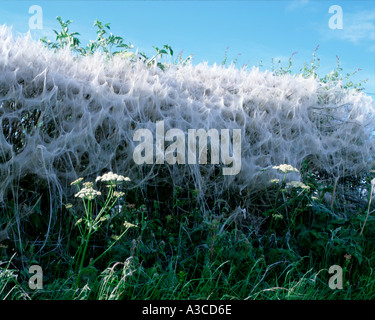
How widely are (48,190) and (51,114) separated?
2.11 feet

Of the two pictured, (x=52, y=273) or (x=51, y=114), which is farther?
(x=51, y=114)

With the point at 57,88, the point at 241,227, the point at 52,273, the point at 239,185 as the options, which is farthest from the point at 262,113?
the point at 52,273

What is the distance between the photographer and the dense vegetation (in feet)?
9.24

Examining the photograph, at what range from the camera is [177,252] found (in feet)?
11.1

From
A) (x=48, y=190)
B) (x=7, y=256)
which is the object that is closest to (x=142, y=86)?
(x=48, y=190)

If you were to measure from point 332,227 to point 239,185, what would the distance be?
925mm

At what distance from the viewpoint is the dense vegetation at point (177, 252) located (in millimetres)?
2816

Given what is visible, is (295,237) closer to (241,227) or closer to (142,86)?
(241,227)

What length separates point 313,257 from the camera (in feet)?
11.9

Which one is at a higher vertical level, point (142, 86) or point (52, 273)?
point (142, 86)
